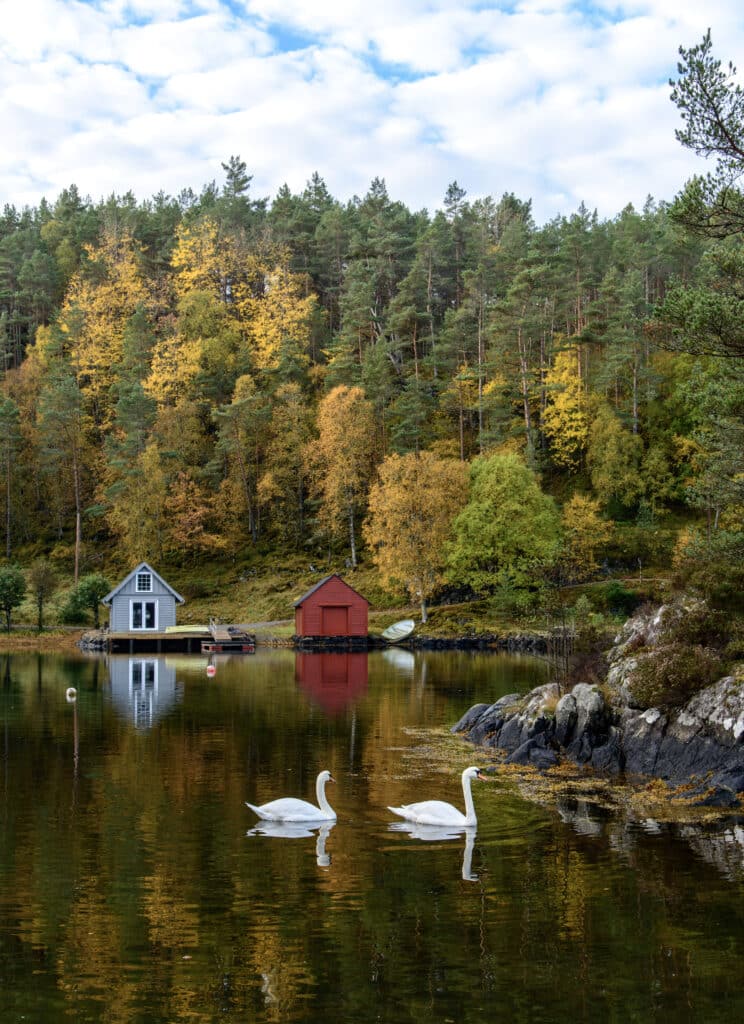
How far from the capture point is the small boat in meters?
69.4

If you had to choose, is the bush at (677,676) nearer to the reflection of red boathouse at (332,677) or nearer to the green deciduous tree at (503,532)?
the reflection of red boathouse at (332,677)

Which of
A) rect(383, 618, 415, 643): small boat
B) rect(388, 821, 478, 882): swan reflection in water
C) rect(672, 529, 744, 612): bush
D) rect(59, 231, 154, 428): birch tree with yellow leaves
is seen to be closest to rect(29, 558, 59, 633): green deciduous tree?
rect(383, 618, 415, 643): small boat

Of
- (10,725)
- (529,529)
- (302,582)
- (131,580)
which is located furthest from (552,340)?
(10,725)

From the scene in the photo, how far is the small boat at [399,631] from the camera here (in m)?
69.4

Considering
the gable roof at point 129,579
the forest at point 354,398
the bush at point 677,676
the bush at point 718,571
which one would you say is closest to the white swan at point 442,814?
the bush at point 677,676

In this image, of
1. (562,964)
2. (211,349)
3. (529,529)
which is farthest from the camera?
(211,349)

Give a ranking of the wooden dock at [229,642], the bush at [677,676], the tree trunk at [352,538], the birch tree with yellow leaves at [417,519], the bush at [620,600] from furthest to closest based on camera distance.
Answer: the tree trunk at [352,538] → the birch tree with yellow leaves at [417,519] → the bush at [620,600] → the wooden dock at [229,642] → the bush at [677,676]

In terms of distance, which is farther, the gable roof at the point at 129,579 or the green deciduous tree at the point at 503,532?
the green deciduous tree at the point at 503,532

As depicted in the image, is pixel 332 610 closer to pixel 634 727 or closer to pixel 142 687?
pixel 142 687

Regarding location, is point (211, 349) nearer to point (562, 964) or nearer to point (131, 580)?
point (131, 580)

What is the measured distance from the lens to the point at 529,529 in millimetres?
72750

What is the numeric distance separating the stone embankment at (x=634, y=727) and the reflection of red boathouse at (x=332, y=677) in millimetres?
9101

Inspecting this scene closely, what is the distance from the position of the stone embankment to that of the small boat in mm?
37250

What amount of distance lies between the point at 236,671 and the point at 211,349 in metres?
52.4
